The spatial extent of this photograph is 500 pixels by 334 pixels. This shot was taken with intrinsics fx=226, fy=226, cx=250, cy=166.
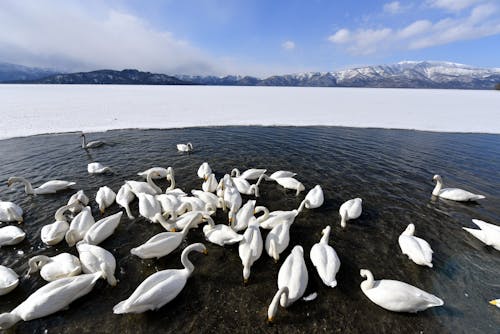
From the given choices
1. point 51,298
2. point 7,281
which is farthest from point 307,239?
point 7,281

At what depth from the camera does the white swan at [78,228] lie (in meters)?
5.49

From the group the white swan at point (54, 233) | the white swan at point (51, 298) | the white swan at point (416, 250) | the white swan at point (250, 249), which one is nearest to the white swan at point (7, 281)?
the white swan at point (51, 298)

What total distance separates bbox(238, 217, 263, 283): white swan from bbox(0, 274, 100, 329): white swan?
2889mm

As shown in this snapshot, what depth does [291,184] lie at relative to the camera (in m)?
8.52

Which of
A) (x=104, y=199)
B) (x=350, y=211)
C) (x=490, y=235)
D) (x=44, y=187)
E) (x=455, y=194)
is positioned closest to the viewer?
(x=490, y=235)

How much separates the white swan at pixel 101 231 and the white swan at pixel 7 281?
1281 mm

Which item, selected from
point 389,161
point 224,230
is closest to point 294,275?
point 224,230

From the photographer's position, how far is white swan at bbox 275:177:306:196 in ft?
27.3

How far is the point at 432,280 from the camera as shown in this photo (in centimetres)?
505

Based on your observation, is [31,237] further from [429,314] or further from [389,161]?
[389,161]

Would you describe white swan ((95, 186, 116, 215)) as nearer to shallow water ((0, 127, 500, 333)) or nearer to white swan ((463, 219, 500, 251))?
shallow water ((0, 127, 500, 333))

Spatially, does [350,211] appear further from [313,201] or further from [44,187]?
[44,187]

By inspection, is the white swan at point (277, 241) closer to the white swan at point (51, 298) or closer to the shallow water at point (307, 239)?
the shallow water at point (307, 239)

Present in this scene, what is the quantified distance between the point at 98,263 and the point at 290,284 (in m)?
3.99
